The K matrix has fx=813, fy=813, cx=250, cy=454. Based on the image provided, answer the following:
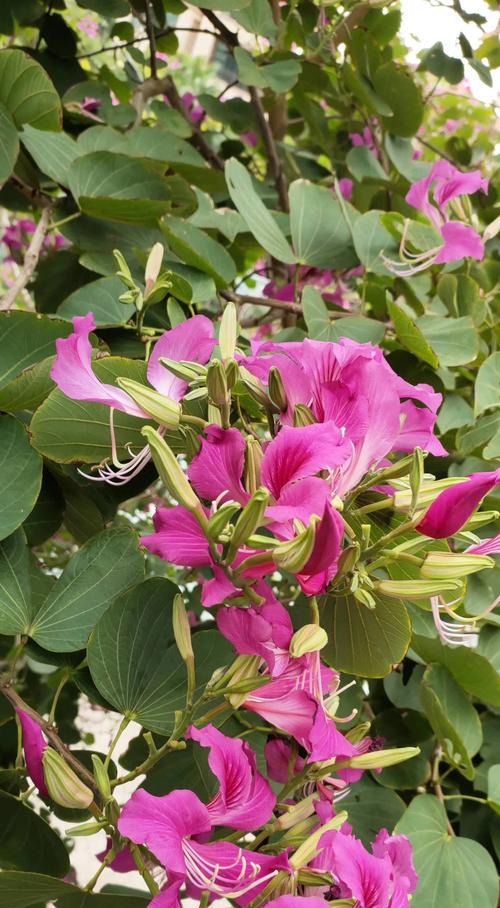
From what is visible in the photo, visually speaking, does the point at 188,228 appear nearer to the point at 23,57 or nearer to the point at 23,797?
the point at 23,57

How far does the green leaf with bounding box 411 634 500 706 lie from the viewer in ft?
2.52

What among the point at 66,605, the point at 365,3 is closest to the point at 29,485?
the point at 66,605

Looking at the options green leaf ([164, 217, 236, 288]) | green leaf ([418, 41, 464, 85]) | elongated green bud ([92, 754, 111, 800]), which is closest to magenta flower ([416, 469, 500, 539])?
elongated green bud ([92, 754, 111, 800])

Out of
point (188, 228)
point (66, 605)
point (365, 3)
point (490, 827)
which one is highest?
point (365, 3)

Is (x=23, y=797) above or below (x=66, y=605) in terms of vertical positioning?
below

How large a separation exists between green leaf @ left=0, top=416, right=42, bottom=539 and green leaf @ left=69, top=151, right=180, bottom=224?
323 millimetres

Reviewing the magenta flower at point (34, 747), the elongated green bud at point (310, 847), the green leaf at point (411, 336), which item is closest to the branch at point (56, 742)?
the magenta flower at point (34, 747)

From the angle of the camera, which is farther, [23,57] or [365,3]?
Result: [365,3]

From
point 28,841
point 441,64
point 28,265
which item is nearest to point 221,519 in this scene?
point 28,841

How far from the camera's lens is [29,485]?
0.63m

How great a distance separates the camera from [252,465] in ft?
1.52

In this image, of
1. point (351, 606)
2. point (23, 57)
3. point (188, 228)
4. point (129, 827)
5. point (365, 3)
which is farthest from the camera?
point (365, 3)

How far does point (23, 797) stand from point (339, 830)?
10.8 inches

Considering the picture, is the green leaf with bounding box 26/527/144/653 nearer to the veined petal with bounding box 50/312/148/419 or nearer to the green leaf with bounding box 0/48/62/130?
the veined petal with bounding box 50/312/148/419
